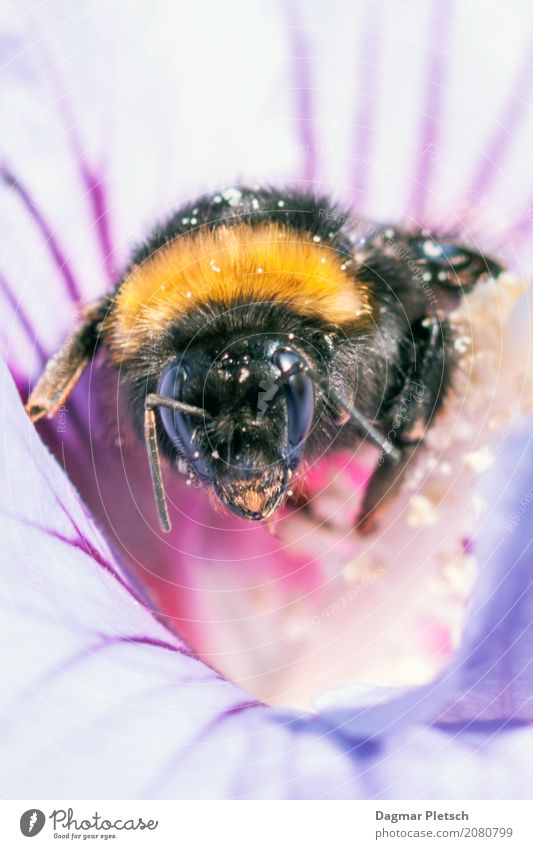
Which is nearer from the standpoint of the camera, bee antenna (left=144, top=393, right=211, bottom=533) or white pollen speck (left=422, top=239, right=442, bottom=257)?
bee antenna (left=144, top=393, right=211, bottom=533)

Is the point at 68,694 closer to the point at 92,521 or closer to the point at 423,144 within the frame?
the point at 92,521

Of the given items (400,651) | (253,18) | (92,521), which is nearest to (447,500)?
(400,651)

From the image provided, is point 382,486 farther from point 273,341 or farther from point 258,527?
point 273,341
